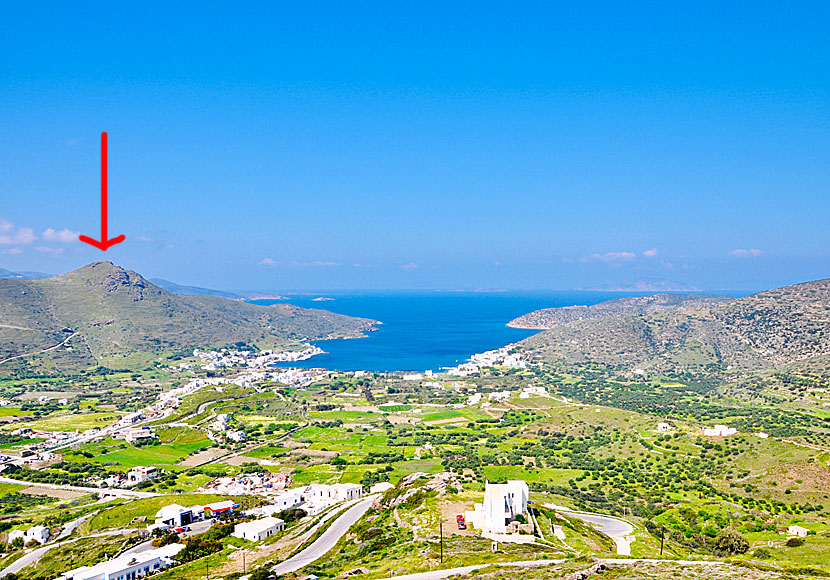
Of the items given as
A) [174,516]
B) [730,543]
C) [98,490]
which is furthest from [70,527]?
[730,543]

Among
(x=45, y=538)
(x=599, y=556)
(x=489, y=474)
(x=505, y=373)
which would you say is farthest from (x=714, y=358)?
(x=45, y=538)

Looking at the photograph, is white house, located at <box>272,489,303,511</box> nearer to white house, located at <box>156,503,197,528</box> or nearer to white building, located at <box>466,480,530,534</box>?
white house, located at <box>156,503,197,528</box>

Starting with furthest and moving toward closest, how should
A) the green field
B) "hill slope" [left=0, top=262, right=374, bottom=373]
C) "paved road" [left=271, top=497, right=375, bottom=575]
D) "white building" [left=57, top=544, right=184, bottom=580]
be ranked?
"hill slope" [left=0, top=262, right=374, bottom=373]
the green field
"paved road" [left=271, top=497, right=375, bottom=575]
"white building" [left=57, top=544, right=184, bottom=580]

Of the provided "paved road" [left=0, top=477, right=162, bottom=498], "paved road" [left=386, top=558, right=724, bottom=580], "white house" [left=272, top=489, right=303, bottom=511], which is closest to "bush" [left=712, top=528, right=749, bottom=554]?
"paved road" [left=386, top=558, right=724, bottom=580]

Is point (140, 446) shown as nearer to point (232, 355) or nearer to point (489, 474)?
point (489, 474)

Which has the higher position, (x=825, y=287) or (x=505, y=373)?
(x=825, y=287)
